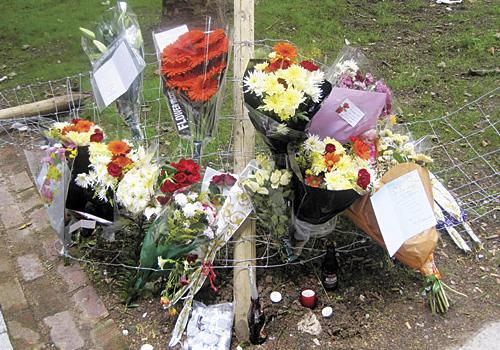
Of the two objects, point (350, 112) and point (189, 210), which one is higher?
point (350, 112)

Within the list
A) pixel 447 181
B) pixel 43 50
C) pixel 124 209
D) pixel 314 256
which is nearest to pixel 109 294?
pixel 124 209

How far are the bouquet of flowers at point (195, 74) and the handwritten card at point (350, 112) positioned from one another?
2.11 ft

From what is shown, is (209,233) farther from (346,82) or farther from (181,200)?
(346,82)

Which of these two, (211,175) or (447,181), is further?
(447,181)

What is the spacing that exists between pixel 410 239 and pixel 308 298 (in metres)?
0.58

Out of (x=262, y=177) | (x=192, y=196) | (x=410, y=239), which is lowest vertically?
(x=410, y=239)

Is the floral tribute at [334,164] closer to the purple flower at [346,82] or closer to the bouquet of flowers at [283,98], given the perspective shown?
the bouquet of flowers at [283,98]

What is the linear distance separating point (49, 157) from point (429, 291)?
6.83ft

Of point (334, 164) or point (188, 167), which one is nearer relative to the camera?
point (334, 164)

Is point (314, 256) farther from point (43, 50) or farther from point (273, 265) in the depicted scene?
point (43, 50)

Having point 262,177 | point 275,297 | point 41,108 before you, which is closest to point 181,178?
point 262,177

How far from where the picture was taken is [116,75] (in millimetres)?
3166

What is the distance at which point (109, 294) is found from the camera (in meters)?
3.03

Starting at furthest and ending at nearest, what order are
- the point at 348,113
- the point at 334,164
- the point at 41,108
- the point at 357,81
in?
the point at 41,108
the point at 357,81
the point at 348,113
the point at 334,164
